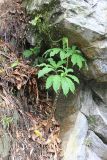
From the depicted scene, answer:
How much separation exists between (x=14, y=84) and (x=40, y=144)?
805 mm

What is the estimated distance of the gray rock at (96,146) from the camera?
4289mm

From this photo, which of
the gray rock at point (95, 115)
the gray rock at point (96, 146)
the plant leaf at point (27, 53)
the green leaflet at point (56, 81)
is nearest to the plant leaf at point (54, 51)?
the green leaflet at point (56, 81)

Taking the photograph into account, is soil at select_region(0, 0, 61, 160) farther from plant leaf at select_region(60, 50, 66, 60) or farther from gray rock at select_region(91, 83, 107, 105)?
gray rock at select_region(91, 83, 107, 105)

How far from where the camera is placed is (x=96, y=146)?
4.34m

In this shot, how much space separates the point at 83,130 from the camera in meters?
4.30

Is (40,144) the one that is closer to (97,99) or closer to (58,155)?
(58,155)

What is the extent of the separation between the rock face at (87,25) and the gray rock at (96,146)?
2.75 ft

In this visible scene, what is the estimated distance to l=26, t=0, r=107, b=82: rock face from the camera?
390 centimetres

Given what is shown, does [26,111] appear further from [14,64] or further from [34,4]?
[34,4]

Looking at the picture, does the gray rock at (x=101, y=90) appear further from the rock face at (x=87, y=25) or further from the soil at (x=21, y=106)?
the soil at (x=21, y=106)

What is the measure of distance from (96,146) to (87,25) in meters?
1.58

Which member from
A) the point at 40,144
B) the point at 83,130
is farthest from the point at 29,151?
the point at 83,130

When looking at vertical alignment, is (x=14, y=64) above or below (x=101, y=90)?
above

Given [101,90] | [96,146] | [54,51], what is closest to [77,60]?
[54,51]
